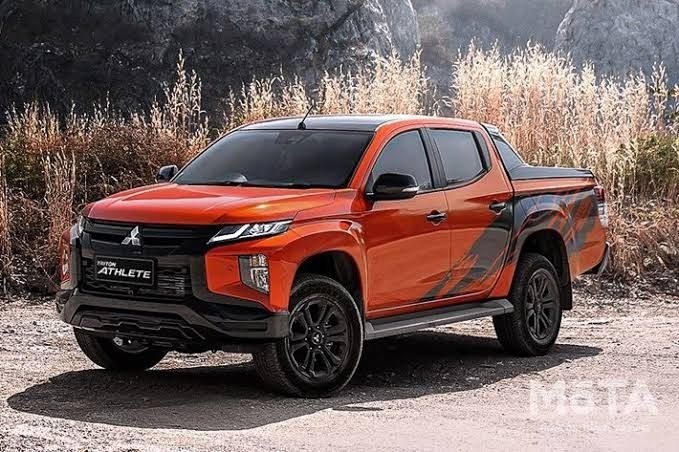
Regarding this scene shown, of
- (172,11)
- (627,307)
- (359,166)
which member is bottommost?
(627,307)

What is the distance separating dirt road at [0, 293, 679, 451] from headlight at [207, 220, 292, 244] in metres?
1.04

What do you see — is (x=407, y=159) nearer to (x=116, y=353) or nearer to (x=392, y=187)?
(x=392, y=187)

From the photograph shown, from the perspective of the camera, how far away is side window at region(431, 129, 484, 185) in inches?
390

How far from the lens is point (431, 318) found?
9430 millimetres

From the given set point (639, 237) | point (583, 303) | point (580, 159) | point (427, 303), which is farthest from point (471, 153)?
point (580, 159)

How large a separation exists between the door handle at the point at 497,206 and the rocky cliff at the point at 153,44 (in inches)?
498

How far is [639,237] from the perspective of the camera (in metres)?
14.9

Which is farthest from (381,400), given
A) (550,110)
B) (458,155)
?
(550,110)

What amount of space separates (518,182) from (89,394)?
3.72 meters

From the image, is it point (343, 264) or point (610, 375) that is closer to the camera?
point (343, 264)

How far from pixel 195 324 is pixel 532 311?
3424mm

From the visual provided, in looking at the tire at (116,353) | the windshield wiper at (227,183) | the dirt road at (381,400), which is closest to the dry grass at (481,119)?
the dirt road at (381,400)

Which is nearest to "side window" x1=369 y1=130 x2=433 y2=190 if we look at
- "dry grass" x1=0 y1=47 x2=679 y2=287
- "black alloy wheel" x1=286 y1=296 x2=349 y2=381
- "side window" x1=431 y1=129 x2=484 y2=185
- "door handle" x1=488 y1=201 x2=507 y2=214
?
"side window" x1=431 y1=129 x2=484 y2=185

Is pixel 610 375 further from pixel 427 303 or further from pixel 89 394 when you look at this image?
pixel 89 394
